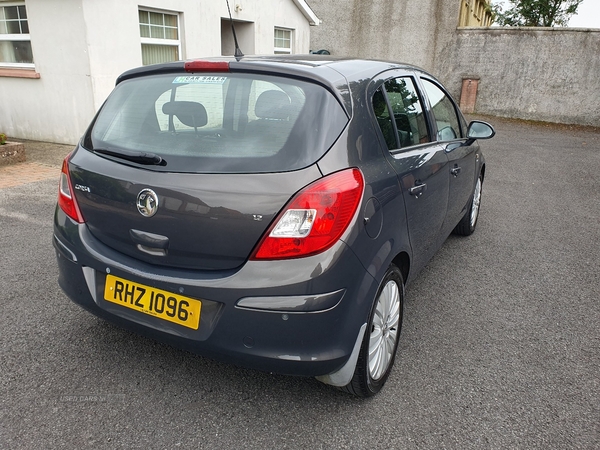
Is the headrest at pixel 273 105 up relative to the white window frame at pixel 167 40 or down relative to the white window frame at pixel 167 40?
down

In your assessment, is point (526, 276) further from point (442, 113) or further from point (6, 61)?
point (6, 61)

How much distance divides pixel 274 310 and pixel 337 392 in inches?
30.9

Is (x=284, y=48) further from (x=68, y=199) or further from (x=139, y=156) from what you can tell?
(x=139, y=156)

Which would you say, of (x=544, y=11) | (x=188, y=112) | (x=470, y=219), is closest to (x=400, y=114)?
(x=188, y=112)

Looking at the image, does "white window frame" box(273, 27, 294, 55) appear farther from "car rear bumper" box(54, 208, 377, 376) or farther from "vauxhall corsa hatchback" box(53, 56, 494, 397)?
"car rear bumper" box(54, 208, 377, 376)

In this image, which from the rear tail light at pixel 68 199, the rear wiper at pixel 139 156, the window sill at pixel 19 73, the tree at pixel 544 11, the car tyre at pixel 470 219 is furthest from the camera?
the tree at pixel 544 11

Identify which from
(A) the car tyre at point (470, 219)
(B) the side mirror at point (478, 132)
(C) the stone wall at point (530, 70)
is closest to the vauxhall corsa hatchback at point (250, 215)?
(B) the side mirror at point (478, 132)

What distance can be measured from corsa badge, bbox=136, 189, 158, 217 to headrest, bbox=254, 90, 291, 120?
23.3 inches

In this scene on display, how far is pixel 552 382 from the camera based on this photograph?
2.64m

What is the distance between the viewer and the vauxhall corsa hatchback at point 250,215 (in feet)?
6.50

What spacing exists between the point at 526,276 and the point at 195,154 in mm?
3124

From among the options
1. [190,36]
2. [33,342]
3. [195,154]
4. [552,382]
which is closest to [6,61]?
[190,36]

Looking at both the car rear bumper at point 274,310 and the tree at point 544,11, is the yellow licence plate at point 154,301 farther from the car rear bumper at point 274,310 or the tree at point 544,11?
the tree at point 544,11

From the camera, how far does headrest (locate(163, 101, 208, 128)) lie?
239 centimetres
